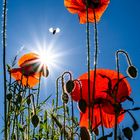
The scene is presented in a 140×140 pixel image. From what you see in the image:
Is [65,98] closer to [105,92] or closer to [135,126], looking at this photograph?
[105,92]

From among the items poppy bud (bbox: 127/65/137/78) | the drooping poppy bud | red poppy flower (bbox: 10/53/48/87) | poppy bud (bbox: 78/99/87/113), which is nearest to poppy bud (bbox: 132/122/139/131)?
the drooping poppy bud

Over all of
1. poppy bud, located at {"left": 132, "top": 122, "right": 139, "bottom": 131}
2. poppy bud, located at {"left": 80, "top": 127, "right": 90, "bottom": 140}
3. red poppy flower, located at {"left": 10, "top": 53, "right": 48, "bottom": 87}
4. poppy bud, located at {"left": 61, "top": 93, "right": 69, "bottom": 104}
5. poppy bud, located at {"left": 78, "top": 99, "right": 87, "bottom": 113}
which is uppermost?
red poppy flower, located at {"left": 10, "top": 53, "right": 48, "bottom": 87}

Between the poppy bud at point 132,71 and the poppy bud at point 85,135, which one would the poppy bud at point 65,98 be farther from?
the poppy bud at point 85,135

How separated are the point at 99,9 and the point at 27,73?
0.91 meters

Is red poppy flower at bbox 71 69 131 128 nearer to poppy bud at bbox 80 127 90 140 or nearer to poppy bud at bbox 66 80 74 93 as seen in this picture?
poppy bud at bbox 66 80 74 93

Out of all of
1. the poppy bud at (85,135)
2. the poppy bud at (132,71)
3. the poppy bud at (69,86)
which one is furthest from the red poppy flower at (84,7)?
the poppy bud at (85,135)

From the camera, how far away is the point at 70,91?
2102 mm

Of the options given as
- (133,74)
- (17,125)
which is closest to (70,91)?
(133,74)

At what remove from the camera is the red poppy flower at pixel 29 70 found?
297 cm

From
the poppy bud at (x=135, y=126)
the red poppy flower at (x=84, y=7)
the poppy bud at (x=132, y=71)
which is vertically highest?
the red poppy flower at (x=84, y=7)

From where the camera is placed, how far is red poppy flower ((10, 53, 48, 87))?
2.97 m

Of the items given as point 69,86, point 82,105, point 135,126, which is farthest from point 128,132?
point 69,86

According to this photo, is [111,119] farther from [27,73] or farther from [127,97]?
[27,73]

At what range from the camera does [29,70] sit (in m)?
3.21
